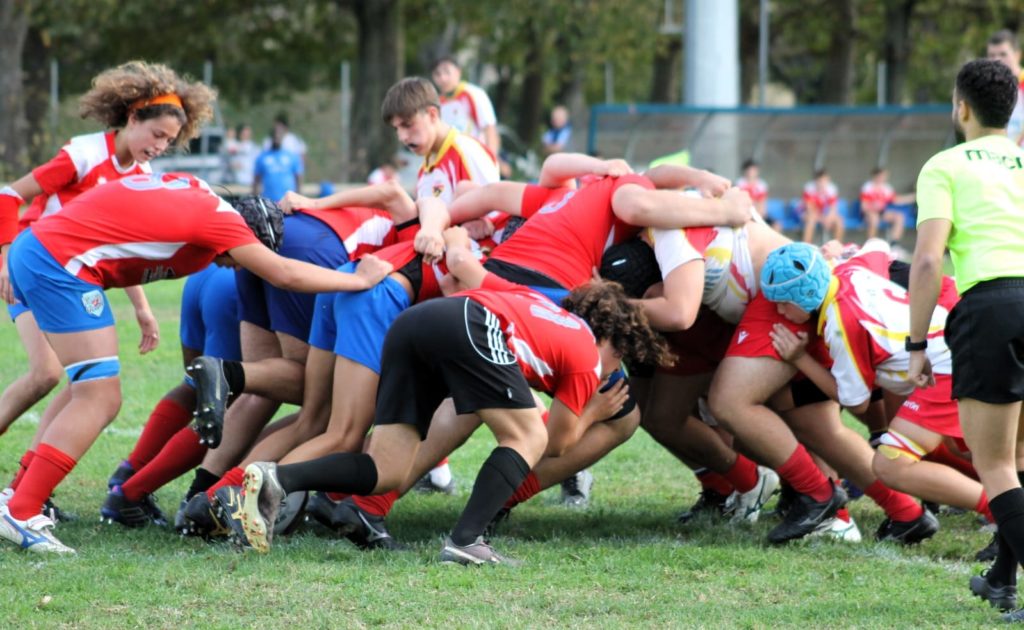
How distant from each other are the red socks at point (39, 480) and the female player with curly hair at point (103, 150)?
91cm

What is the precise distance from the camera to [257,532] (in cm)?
496

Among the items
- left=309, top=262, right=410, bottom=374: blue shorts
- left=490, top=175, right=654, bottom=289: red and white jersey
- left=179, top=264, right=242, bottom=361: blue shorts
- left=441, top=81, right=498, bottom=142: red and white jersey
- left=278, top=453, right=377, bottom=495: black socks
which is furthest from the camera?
left=441, top=81, right=498, bottom=142: red and white jersey

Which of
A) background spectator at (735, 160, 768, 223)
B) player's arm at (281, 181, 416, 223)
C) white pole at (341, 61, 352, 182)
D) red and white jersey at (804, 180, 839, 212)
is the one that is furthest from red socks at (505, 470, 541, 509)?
white pole at (341, 61, 352, 182)

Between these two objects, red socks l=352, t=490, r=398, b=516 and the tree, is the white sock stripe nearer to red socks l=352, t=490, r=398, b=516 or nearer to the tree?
red socks l=352, t=490, r=398, b=516

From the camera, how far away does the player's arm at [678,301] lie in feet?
17.8

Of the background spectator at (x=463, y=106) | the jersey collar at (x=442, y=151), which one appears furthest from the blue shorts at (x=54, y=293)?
the background spectator at (x=463, y=106)

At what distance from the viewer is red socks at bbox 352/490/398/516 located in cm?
530

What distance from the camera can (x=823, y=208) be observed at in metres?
21.7

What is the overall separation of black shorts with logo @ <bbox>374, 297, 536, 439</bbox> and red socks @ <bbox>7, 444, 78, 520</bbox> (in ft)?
4.40

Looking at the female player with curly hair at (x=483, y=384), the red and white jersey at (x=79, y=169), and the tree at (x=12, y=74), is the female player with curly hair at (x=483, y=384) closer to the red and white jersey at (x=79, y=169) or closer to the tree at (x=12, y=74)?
the red and white jersey at (x=79, y=169)

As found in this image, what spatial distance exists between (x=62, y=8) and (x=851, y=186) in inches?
596

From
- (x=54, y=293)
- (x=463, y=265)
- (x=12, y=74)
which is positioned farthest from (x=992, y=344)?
(x=12, y=74)

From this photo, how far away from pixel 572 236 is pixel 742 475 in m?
1.41

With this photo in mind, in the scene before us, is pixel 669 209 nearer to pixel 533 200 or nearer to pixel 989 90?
pixel 533 200
